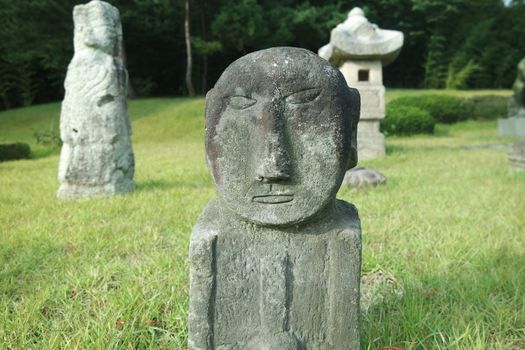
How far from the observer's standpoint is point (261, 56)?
6.02ft

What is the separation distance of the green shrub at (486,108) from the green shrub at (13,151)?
52.3 feet

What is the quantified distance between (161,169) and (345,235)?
6860 millimetres

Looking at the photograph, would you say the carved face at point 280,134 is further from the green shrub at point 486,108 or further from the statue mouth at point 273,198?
the green shrub at point 486,108

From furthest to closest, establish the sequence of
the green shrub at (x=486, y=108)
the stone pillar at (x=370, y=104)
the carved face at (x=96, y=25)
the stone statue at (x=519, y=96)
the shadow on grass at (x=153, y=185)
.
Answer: the green shrub at (x=486, y=108) → the stone statue at (x=519, y=96) → the stone pillar at (x=370, y=104) → the shadow on grass at (x=153, y=185) → the carved face at (x=96, y=25)

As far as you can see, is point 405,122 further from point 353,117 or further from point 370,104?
point 353,117

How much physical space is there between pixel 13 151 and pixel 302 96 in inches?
418

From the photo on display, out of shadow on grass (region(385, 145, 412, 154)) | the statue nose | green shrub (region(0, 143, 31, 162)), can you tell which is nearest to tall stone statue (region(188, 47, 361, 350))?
the statue nose

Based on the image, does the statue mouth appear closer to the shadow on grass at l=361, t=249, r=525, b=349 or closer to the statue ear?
the statue ear

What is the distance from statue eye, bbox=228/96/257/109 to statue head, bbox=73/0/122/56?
4846 millimetres

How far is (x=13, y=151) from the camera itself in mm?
10633

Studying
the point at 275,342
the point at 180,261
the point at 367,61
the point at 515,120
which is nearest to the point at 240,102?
the point at 275,342

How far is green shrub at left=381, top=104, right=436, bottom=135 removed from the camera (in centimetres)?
1391

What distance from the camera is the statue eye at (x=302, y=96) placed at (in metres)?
1.80

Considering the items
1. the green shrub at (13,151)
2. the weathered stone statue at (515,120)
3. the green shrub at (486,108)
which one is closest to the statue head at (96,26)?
the green shrub at (13,151)
